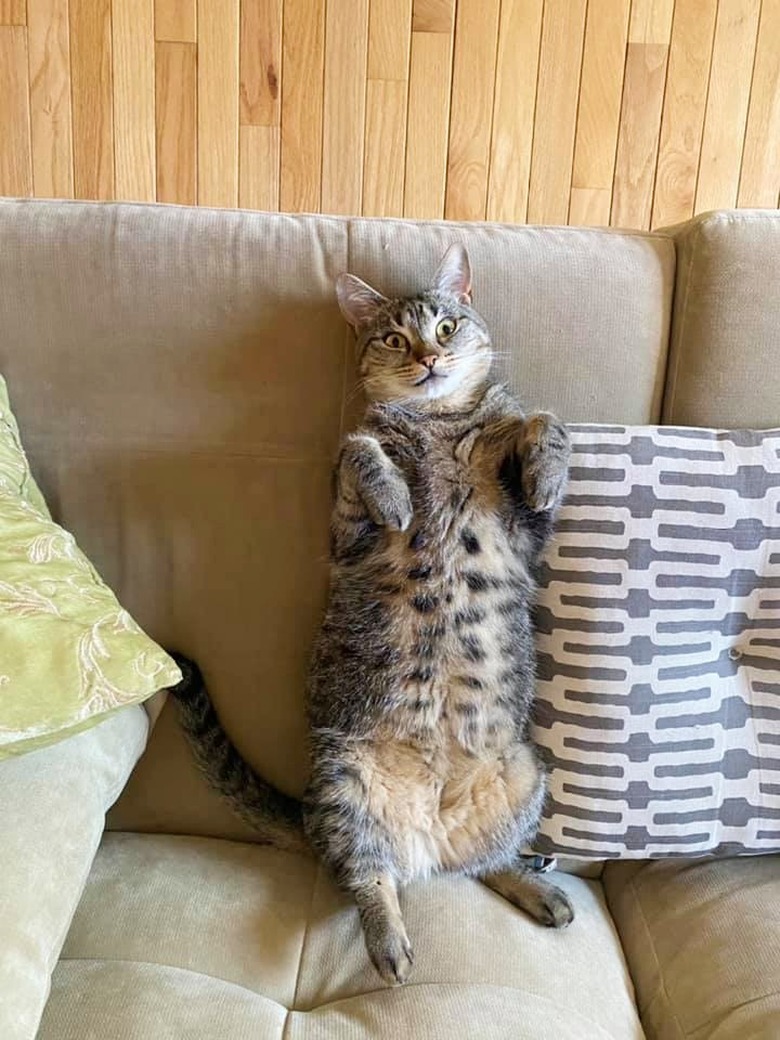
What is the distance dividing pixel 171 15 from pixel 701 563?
2.01m

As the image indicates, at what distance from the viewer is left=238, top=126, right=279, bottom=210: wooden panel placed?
99.2 inches

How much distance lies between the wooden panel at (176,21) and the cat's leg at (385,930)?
2139mm

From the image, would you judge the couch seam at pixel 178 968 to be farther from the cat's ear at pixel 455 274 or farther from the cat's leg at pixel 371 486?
the cat's ear at pixel 455 274

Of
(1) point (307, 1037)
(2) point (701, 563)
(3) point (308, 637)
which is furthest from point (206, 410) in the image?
(1) point (307, 1037)

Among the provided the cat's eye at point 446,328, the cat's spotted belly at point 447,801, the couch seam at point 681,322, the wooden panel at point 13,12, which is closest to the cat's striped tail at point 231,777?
the cat's spotted belly at point 447,801

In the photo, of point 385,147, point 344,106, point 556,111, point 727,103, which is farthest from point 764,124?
point 344,106

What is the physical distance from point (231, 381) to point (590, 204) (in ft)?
4.98

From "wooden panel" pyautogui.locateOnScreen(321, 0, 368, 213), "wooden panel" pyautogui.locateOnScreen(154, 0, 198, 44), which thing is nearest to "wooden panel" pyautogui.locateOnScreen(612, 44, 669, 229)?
"wooden panel" pyautogui.locateOnScreen(321, 0, 368, 213)

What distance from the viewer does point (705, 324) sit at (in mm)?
1418

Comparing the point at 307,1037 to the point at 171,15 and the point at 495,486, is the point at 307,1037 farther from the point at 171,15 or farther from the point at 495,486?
the point at 171,15

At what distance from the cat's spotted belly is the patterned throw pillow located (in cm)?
9

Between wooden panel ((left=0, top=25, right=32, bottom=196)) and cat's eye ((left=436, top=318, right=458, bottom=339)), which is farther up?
wooden panel ((left=0, top=25, right=32, bottom=196))

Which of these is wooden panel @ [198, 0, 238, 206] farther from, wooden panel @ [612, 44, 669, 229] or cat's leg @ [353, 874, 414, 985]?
cat's leg @ [353, 874, 414, 985]

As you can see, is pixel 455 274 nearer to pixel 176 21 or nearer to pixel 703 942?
pixel 703 942
